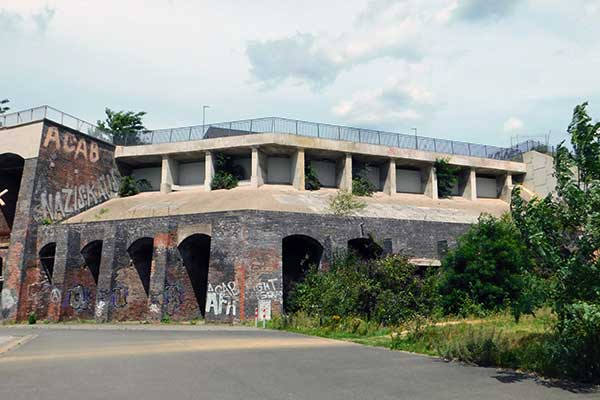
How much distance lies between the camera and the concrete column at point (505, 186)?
40.1m

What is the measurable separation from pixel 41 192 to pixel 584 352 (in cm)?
2880

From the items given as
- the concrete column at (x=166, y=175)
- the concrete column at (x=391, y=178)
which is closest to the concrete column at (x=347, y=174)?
the concrete column at (x=391, y=178)

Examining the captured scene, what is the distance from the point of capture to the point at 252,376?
8273mm

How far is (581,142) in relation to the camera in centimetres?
774

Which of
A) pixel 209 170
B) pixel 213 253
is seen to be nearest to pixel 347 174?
pixel 209 170

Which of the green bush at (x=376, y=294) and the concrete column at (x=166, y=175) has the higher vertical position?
the concrete column at (x=166, y=175)

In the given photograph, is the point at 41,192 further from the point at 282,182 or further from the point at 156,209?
the point at 282,182

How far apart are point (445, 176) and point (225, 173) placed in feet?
Answer: 54.7

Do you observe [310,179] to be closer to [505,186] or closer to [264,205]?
[264,205]

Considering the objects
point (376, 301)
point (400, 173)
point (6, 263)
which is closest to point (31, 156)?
point (6, 263)

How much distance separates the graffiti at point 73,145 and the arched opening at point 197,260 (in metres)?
11.4

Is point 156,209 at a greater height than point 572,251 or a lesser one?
greater

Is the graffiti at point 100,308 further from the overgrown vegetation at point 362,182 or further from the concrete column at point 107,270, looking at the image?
the overgrown vegetation at point 362,182

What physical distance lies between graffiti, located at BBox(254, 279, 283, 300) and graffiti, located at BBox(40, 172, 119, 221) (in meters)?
14.7
